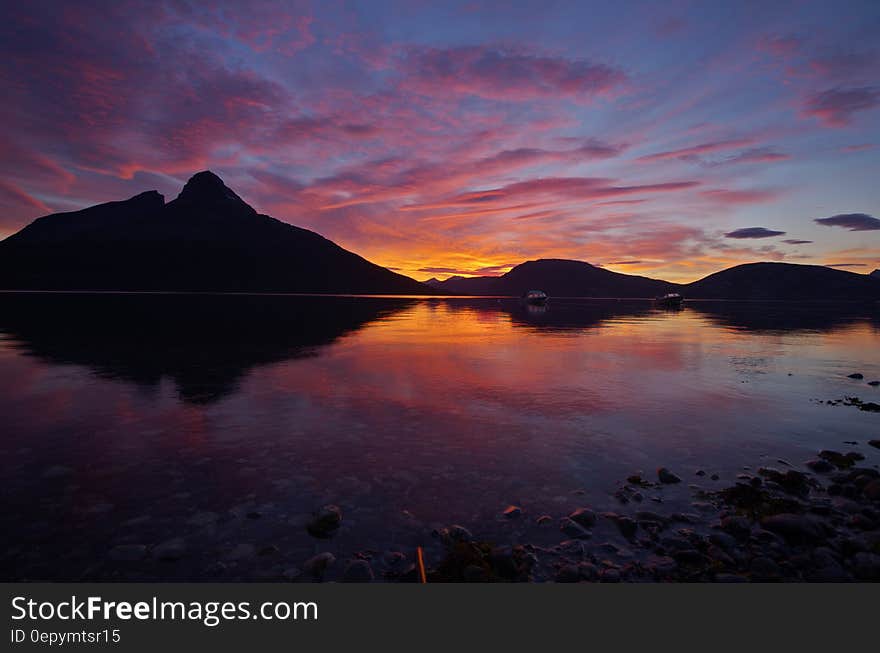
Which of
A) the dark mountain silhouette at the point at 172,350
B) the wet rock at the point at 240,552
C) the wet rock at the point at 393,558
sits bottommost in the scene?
the wet rock at the point at 393,558

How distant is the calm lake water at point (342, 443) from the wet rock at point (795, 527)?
1632 millimetres

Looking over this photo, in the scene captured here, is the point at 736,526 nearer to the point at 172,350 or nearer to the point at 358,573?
the point at 358,573

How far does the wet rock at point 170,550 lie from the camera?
22.9 feet

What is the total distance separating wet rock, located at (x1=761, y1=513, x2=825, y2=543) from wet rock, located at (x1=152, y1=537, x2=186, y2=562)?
10.4 m

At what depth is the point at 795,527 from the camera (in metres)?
7.78

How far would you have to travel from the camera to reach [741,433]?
44.8 feet

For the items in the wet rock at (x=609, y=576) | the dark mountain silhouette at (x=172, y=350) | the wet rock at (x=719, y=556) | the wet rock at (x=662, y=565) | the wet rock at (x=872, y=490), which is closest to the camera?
the wet rock at (x=609, y=576)

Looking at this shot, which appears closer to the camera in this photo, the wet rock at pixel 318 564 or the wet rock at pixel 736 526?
the wet rock at pixel 318 564

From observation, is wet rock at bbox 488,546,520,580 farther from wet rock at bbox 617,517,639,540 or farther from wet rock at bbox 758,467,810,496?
wet rock at bbox 758,467,810,496

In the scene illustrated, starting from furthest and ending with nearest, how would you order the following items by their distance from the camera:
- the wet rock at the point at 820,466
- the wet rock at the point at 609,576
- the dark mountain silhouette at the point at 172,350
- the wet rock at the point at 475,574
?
1. the dark mountain silhouette at the point at 172,350
2. the wet rock at the point at 820,466
3. the wet rock at the point at 609,576
4. the wet rock at the point at 475,574

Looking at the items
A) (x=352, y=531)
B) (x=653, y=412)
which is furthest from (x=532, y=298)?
(x=352, y=531)

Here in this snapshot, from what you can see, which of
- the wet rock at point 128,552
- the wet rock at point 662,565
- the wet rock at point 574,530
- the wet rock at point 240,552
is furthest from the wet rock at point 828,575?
the wet rock at point 128,552

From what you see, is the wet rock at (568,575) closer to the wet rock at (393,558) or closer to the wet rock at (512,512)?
the wet rock at (512,512)

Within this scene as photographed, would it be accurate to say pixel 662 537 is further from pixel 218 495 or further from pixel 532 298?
pixel 532 298
